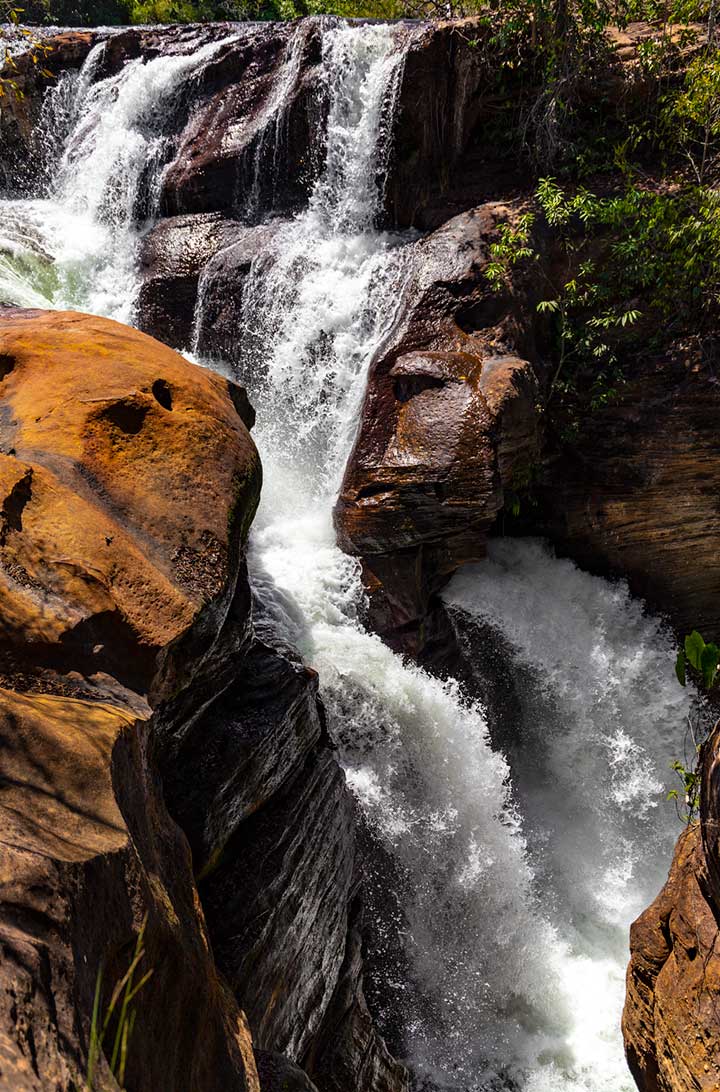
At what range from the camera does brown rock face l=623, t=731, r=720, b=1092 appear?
320 centimetres

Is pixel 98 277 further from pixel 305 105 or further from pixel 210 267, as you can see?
pixel 305 105

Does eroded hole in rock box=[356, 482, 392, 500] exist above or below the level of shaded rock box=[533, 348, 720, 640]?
below

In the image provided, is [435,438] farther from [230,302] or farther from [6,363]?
[230,302]

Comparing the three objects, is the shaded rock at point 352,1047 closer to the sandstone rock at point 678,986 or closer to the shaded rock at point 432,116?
the sandstone rock at point 678,986

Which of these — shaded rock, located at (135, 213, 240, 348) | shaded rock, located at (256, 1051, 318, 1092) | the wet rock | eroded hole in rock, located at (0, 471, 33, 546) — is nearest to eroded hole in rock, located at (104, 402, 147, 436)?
eroded hole in rock, located at (0, 471, 33, 546)

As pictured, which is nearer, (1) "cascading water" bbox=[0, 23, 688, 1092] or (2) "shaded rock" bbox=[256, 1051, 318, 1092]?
(2) "shaded rock" bbox=[256, 1051, 318, 1092]

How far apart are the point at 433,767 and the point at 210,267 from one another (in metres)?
6.40

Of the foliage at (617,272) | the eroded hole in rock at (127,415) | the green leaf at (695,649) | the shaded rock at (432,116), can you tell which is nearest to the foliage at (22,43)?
Result: the eroded hole in rock at (127,415)

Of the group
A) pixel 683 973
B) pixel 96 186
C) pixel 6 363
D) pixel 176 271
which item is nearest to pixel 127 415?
pixel 6 363

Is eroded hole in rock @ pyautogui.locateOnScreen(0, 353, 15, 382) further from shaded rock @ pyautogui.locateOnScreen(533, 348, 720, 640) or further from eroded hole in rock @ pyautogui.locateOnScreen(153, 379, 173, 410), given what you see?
shaded rock @ pyautogui.locateOnScreen(533, 348, 720, 640)

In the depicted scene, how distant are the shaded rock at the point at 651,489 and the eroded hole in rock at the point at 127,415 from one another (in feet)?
16.4

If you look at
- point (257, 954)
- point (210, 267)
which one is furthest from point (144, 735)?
point (210, 267)

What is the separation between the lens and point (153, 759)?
9.35ft

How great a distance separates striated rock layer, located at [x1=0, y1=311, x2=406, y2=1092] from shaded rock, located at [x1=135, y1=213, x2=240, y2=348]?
4803 mm
